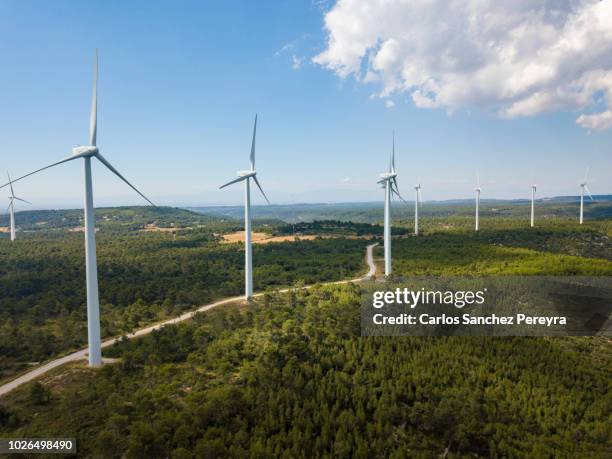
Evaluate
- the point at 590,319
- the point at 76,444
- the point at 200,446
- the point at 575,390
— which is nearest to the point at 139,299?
the point at 76,444

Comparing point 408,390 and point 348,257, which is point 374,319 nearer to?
point 408,390

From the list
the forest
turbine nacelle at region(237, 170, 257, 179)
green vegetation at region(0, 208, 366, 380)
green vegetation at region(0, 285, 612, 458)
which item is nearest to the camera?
green vegetation at region(0, 285, 612, 458)

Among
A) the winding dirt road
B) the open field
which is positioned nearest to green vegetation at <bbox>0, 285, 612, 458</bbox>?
the winding dirt road

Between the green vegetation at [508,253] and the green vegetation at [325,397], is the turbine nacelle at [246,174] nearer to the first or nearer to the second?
the green vegetation at [325,397]

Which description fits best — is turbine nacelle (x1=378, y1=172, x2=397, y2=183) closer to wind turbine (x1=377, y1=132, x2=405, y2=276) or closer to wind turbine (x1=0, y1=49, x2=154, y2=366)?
Result: wind turbine (x1=377, y1=132, x2=405, y2=276)

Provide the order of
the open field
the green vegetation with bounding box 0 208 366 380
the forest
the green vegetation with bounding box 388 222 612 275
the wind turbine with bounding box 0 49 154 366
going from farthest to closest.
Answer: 1. the open field
2. the green vegetation with bounding box 388 222 612 275
3. the green vegetation with bounding box 0 208 366 380
4. the wind turbine with bounding box 0 49 154 366
5. the forest

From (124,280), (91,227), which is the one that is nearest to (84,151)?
(91,227)

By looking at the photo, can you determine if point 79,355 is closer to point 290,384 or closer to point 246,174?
point 290,384

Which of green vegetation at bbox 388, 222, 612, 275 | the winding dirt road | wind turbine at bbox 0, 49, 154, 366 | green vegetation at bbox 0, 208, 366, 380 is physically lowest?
the winding dirt road
